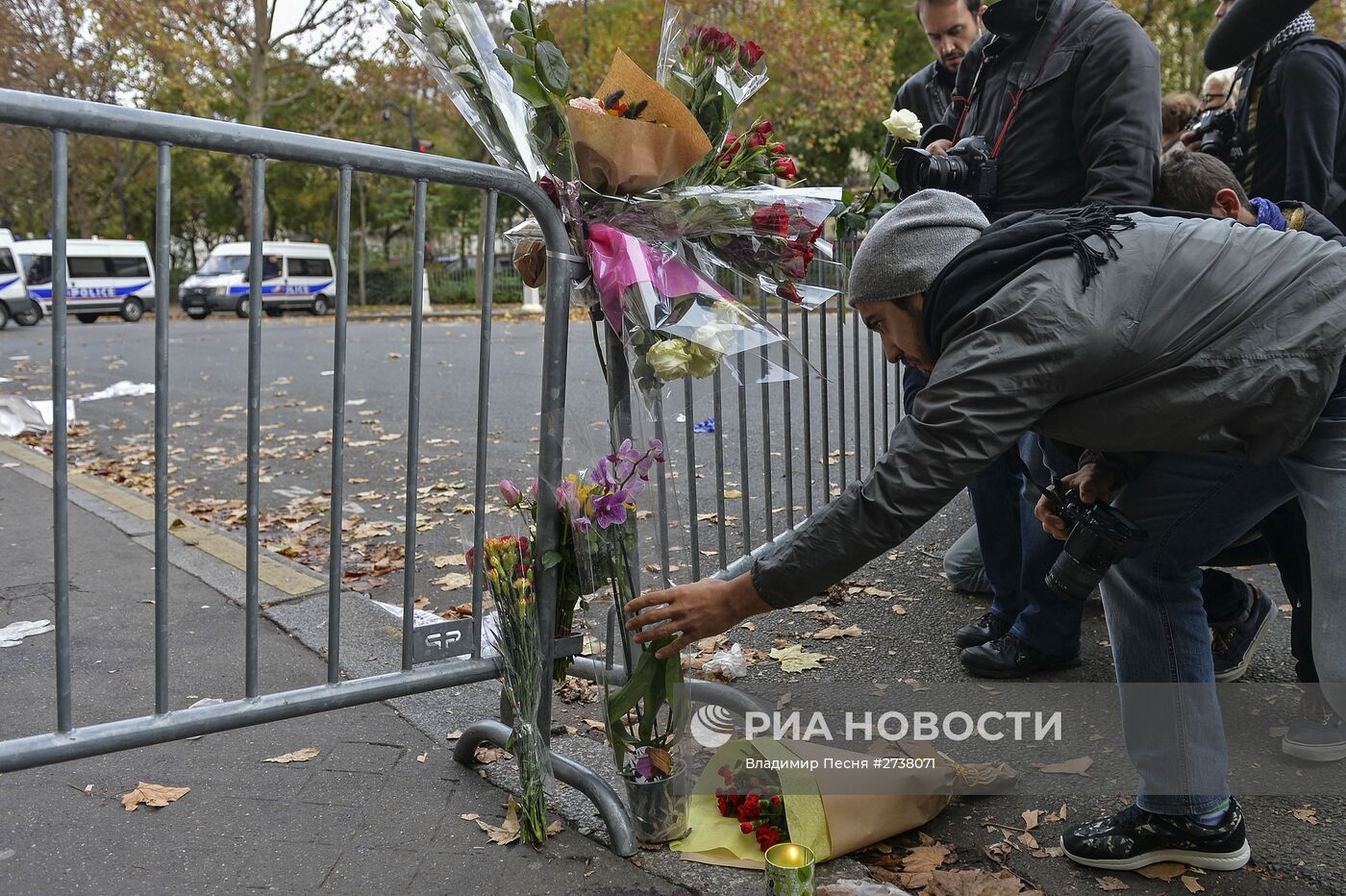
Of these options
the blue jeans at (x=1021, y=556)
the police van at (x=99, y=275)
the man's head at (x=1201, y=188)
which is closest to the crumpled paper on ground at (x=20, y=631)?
the blue jeans at (x=1021, y=556)

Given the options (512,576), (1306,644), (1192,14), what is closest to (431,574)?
(512,576)

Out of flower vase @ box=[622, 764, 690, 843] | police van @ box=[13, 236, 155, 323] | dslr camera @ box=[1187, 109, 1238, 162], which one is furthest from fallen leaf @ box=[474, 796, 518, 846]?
Answer: police van @ box=[13, 236, 155, 323]

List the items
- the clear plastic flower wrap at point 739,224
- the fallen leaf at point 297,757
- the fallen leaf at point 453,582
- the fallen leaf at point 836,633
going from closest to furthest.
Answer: the clear plastic flower wrap at point 739,224 → the fallen leaf at point 297,757 → the fallen leaf at point 836,633 → the fallen leaf at point 453,582

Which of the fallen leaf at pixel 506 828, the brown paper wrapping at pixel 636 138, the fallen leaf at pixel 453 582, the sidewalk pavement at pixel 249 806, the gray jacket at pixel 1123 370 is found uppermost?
the brown paper wrapping at pixel 636 138

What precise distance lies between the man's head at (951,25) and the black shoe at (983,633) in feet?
7.00

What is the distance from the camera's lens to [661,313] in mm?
2521

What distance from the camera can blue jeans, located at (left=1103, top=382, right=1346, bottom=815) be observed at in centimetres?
246

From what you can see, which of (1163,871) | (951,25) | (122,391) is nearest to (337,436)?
(1163,871)

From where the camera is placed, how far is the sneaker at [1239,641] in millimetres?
3545

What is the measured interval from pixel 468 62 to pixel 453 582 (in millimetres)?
2881

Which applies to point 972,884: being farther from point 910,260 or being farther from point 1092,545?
point 910,260

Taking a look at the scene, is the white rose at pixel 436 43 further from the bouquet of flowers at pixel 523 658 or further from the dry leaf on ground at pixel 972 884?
Result: the dry leaf on ground at pixel 972 884

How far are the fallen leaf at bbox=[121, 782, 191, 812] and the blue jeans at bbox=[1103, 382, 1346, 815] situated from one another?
2442 millimetres

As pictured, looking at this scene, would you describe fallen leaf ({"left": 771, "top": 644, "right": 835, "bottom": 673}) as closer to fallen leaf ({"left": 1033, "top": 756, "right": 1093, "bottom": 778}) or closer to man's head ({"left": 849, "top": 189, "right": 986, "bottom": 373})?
fallen leaf ({"left": 1033, "top": 756, "right": 1093, "bottom": 778})
